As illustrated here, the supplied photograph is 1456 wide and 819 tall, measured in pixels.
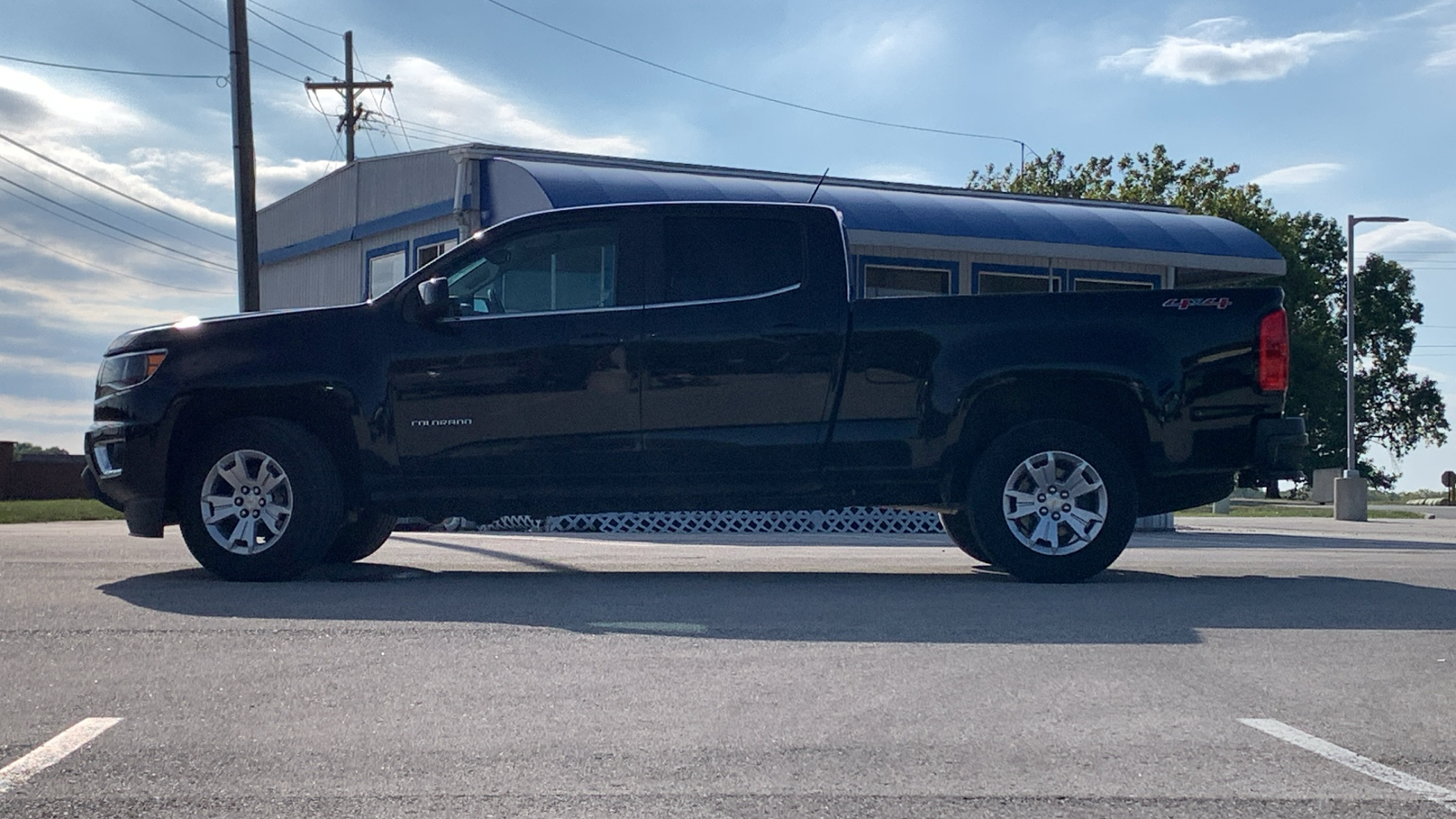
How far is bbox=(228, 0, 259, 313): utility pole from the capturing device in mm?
19156

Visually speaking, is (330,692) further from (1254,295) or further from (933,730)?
(1254,295)

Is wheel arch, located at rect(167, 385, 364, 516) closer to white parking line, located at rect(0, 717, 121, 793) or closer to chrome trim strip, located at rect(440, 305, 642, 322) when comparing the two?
chrome trim strip, located at rect(440, 305, 642, 322)

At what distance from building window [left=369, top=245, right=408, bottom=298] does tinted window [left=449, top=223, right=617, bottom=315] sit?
11.7 metres

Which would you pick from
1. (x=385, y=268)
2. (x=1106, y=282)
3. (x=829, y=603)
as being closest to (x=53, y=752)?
(x=829, y=603)

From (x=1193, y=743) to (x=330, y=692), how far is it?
267cm

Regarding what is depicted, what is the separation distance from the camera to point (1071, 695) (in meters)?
4.74

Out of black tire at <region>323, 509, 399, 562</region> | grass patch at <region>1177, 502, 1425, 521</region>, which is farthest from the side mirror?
grass patch at <region>1177, 502, 1425, 521</region>

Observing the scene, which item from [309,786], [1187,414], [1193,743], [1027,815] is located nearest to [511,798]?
[309,786]

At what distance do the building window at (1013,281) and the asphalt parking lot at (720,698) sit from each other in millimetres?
12719

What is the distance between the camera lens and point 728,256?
8117 millimetres

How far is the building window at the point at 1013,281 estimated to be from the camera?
807 inches

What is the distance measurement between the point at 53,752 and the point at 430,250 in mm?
15295

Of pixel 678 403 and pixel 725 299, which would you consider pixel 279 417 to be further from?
pixel 725 299

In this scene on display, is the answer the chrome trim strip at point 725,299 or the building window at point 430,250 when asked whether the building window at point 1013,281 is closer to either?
the building window at point 430,250
